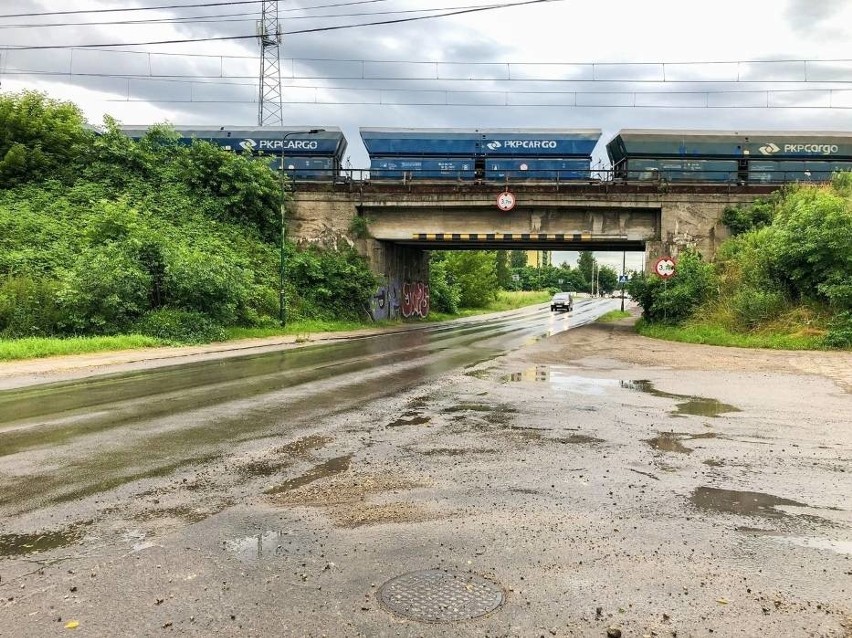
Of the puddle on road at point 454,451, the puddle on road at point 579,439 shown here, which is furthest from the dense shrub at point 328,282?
the puddle on road at point 454,451

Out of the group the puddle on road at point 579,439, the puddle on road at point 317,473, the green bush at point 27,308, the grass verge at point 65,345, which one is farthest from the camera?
the green bush at point 27,308

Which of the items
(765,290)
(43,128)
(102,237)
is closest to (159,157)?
(43,128)

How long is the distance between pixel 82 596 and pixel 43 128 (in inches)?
1431

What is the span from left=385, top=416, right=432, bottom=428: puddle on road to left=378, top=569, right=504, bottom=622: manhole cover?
14.7ft

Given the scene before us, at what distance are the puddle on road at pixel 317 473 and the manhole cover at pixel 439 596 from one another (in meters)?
2.14

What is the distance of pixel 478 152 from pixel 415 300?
13725 mm

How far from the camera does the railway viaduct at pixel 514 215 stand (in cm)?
2966

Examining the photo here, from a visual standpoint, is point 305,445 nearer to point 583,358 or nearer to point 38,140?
point 583,358

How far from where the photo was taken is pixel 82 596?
3633 mm

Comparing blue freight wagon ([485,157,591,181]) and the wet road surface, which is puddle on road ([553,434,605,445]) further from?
blue freight wagon ([485,157,591,181])

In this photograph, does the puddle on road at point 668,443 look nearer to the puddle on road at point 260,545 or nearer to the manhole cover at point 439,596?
the manhole cover at point 439,596

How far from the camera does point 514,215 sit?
31781 mm

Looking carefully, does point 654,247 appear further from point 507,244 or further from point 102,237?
point 102,237

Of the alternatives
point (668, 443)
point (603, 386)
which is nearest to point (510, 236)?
point (603, 386)
